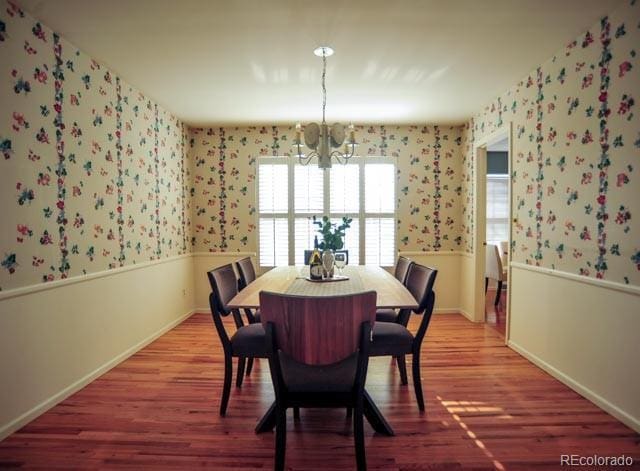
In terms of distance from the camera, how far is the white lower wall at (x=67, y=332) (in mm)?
2023

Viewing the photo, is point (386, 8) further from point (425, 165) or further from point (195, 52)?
point (425, 165)

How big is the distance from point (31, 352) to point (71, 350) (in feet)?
1.11

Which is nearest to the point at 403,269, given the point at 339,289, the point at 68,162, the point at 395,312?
the point at 395,312

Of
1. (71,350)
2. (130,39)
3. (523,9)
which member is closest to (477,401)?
(523,9)

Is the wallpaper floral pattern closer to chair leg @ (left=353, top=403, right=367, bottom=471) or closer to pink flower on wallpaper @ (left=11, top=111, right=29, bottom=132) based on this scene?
pink flower on wallpaper @ (left=11, top=111, right=29, bottom=132)

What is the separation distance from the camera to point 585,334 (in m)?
2.40

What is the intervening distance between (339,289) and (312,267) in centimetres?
43

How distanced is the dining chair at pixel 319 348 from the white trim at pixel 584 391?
5.18 ft

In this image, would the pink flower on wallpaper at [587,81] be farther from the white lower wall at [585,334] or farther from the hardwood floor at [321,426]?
the hardwood floor at [321,426]

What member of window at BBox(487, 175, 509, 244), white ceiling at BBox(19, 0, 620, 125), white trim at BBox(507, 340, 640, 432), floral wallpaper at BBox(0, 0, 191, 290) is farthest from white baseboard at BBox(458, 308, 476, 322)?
floral wallpaper at BBox(0, 0, 191, 290)

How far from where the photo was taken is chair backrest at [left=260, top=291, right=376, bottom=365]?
148cm

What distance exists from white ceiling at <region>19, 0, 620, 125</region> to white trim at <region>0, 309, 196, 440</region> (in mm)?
2340

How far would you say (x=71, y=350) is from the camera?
248cm

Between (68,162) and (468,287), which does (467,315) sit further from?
(68,162)
